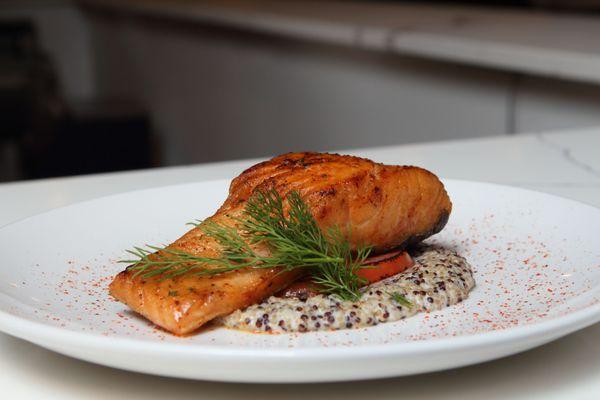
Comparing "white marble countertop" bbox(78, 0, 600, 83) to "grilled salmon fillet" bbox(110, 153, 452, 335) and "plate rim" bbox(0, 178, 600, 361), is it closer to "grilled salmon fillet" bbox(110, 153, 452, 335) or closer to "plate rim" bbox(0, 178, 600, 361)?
"grilled salmon fillet" bbox(110, 153, 452, 335)

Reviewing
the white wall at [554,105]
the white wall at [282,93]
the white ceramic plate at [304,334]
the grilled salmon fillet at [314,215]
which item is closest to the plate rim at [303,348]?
the white ceramic plate at [304,334]

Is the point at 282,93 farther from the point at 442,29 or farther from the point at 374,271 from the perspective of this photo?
the point at 374,271

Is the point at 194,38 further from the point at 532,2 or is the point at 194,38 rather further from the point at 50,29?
the point at 50,29

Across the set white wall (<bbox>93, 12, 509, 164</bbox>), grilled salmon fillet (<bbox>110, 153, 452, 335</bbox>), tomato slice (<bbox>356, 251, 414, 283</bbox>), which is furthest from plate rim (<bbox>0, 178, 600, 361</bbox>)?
white wall (<bbox>93, 12, 509, 164</bbox>)

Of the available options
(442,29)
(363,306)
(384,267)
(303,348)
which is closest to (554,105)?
(442,29)

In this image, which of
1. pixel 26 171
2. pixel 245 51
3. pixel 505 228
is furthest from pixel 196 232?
pixel 26 171

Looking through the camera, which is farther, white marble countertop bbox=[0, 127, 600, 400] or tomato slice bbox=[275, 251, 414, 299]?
tomato slice bbox=[275, 251, 414, 299]
